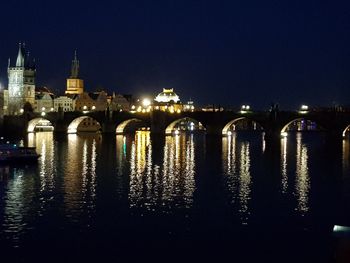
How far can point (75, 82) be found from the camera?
193500mm

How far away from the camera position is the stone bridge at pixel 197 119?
4129 inches

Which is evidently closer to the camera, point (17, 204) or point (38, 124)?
point (17, 204)

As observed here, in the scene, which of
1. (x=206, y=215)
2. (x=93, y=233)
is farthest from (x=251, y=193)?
(x=93, y=233)

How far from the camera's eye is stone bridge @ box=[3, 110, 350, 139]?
10488cm

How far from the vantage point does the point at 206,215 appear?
36062 mm

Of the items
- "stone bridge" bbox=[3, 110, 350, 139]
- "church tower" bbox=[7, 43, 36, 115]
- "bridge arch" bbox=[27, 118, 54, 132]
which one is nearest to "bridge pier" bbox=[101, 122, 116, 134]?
"stone bridge" bbox=[3, 110, 350, 139]

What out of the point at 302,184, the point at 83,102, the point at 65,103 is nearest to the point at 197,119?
the point at 83,102

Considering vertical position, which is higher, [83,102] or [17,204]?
[83,102]

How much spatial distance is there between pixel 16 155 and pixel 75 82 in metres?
131

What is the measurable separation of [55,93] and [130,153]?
12516 centimetres

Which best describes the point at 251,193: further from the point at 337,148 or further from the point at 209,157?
the point at 337,148

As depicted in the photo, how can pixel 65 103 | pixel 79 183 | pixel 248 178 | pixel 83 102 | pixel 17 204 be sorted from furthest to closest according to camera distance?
pixel 83 102 → pixel 65 103 → pixel 248 178 → pixel 79 183 → pixel 17 204

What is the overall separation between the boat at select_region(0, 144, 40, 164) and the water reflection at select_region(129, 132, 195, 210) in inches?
420

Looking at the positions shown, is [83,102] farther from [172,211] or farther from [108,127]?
[172,211]
